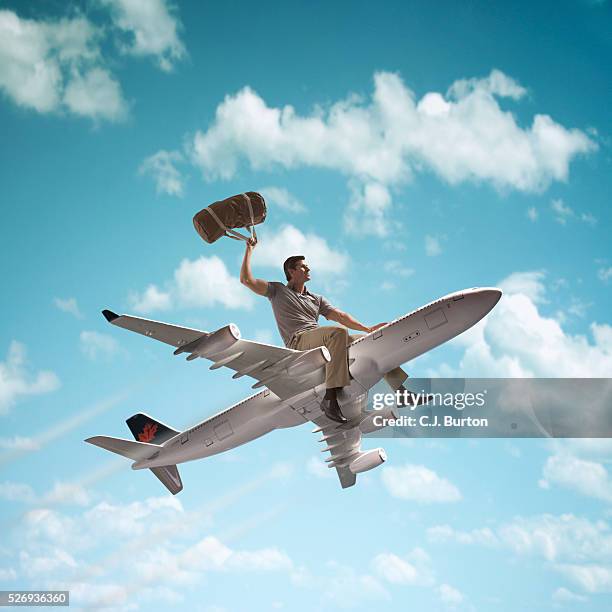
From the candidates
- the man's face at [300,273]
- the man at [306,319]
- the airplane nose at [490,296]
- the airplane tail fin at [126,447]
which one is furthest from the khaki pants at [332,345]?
the airplane tail fin at [126,447]

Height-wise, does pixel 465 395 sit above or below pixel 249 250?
below

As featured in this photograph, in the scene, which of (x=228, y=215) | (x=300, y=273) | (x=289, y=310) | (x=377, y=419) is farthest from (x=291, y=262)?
(x=377, y=419)

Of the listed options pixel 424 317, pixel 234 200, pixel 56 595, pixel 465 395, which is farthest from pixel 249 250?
pixel 56 595

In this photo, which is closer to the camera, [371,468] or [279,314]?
[279,314]

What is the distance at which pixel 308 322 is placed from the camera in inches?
826

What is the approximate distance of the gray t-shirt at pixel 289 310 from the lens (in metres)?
20.9

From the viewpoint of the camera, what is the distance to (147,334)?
19781 mm

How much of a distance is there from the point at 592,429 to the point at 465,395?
3.96 m

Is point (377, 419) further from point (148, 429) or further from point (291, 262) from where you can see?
point (148, 429)

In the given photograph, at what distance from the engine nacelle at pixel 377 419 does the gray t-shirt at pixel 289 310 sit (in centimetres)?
342

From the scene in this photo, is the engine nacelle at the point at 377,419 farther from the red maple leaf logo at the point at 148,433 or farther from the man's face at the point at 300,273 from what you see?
the red maple leaf logo at the point at 148,433

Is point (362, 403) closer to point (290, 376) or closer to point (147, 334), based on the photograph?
point (290, 376)

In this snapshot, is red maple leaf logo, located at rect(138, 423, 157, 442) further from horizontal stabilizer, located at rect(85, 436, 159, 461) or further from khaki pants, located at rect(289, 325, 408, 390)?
khaki pants, located at rect(289, 325, 408, 390)

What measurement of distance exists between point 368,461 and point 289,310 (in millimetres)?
5506
